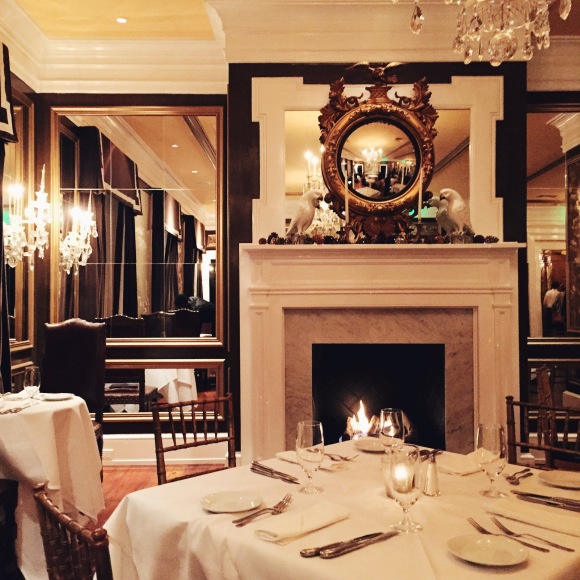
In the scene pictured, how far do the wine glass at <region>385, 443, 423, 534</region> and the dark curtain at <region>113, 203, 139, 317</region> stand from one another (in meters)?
3.63

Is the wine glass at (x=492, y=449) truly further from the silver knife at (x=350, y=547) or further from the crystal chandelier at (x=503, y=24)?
the crystal chandelier at (x=503, y=24)

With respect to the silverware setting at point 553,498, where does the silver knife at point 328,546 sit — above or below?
above

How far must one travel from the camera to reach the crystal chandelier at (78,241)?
4652 mm

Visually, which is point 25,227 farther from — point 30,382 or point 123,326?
point 30,382

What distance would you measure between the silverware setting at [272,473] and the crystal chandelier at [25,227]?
2972mm

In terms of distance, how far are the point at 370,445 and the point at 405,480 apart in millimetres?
745

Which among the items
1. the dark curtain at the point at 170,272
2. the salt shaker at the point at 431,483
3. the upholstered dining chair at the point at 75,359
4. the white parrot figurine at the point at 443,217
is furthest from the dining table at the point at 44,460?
the white parrot figurine at the point at 443,217

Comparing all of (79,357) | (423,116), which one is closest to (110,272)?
(79,357)

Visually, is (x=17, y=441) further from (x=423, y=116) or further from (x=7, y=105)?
(x=423, y=116)

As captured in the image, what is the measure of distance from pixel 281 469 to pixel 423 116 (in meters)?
2.99

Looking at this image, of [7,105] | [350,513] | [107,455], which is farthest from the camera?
[107,455]

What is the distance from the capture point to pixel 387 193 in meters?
4.14

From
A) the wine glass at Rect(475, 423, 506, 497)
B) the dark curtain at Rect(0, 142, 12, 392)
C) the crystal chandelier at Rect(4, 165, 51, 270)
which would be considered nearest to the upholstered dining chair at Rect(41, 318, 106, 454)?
the dark curtain at Rect(0, 142, 12, 392)

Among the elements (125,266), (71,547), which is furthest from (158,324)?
(71,547)
